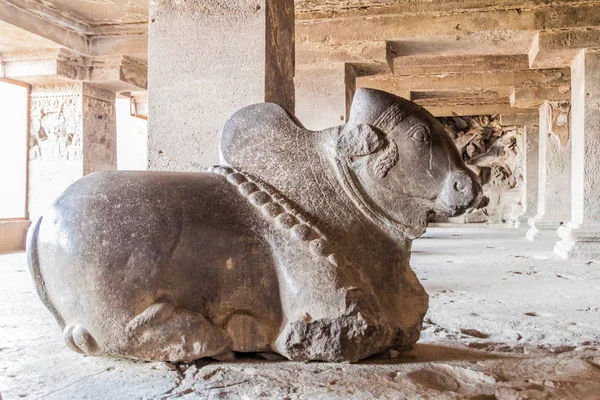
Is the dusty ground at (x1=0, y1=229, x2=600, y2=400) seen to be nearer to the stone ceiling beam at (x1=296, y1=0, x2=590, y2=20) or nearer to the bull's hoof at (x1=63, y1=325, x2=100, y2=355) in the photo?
the bull's hoof at (x1=63, y1=325, x2=100, y2=355)

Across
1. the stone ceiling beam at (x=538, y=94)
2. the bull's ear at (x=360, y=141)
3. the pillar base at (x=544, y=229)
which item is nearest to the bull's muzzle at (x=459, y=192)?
the bull's ear at (x=360, y=141)

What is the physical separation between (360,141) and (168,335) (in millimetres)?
975

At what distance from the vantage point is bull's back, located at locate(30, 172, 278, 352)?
1899mm

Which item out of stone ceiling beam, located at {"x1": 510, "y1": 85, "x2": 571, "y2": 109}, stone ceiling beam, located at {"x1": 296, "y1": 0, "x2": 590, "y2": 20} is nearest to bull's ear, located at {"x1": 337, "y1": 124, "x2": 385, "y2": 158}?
stone ceiling beam, located at {"x1": 296, "y1": 0, "x2": 590, "y2": 20}

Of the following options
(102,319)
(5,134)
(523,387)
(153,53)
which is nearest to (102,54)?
(5,134)

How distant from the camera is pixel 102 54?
8.38 metres

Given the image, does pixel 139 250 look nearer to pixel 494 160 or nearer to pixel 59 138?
pixel 59 138

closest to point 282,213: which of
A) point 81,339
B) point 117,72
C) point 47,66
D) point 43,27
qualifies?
point 81,339

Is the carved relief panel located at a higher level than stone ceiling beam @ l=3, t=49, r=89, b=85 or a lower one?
lower

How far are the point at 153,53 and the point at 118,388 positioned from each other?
6.52ft

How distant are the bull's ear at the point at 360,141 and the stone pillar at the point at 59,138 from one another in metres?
7.78

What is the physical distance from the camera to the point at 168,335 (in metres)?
1.91

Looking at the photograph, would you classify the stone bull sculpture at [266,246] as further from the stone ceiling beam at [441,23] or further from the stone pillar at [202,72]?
the stone ceiling beam at [441,23]

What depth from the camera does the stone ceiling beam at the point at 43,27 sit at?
22.5 feet
